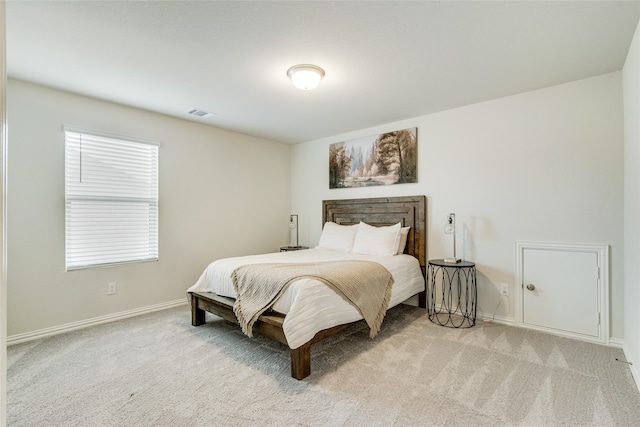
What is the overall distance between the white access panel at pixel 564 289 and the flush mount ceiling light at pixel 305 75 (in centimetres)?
258

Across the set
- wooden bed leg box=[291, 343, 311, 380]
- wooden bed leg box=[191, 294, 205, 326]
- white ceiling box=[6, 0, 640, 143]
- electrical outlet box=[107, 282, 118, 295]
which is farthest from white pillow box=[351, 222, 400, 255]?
electrical outlet box=[107, 282, 118, 295]

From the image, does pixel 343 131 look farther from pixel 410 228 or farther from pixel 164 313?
pixel 164 313

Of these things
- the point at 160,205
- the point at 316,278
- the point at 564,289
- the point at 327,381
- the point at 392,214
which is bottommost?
the point at 327,381

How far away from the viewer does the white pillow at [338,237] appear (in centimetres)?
397

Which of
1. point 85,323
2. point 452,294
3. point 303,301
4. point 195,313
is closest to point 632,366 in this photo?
point 452,294

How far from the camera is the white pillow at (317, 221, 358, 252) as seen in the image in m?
3.97

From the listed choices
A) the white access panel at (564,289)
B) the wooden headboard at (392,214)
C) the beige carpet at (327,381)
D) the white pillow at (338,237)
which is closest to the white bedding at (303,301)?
the beige carpet at (327,381)

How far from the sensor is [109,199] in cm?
326

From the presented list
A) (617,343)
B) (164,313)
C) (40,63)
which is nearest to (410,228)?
(617,343)

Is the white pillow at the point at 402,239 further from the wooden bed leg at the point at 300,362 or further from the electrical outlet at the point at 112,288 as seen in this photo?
the electrical outlet at the point at 112,288

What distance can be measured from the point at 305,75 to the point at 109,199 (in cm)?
250

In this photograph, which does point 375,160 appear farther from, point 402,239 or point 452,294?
point 452,294

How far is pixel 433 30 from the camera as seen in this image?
2006 mm

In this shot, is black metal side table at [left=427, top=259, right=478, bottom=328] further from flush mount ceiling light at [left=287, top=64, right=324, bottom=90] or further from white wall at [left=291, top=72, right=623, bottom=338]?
flush mount ceiling light at [left=287, top=64, right=324, bottom=90]
